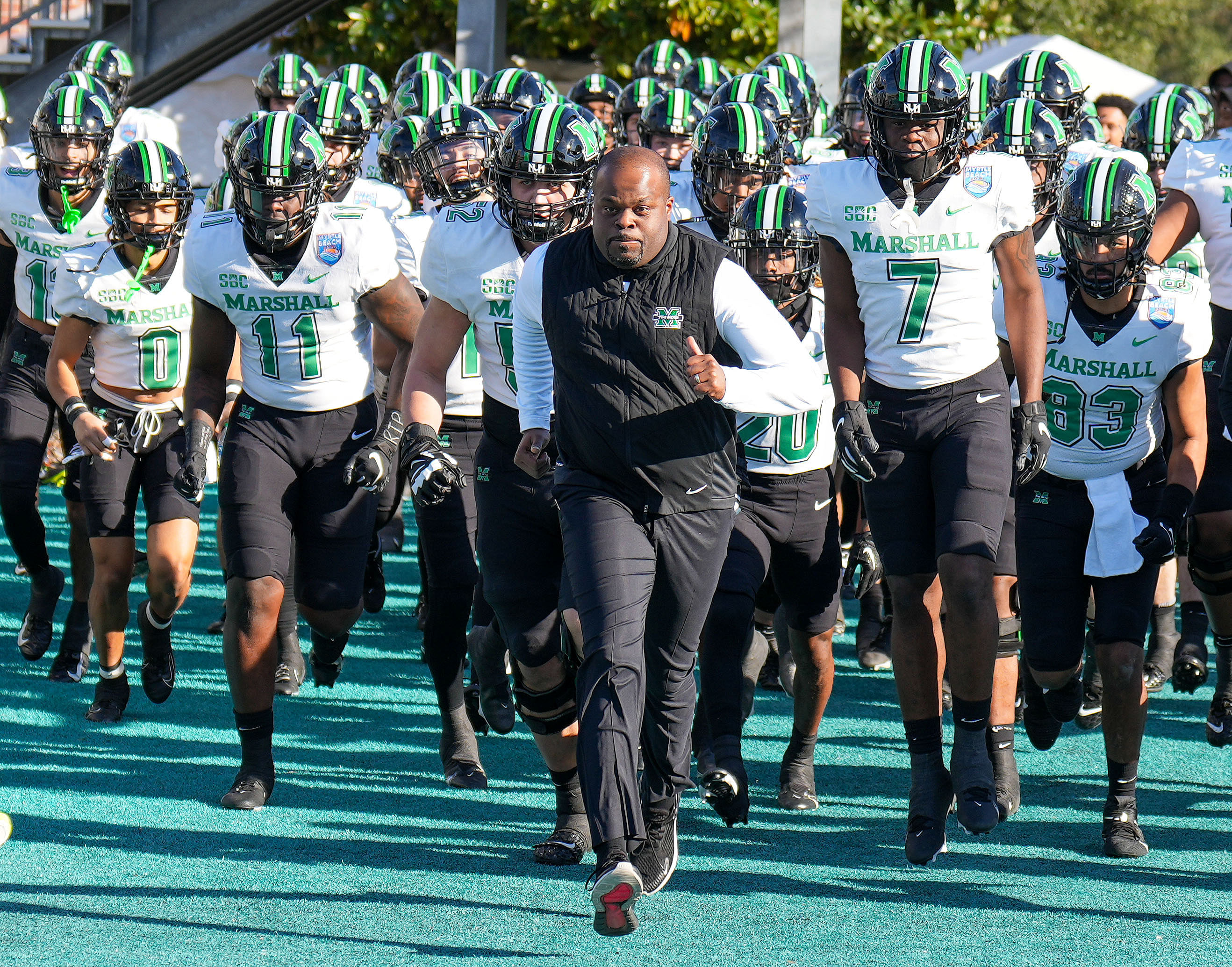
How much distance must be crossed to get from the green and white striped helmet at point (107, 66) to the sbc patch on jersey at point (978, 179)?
18.8 feet

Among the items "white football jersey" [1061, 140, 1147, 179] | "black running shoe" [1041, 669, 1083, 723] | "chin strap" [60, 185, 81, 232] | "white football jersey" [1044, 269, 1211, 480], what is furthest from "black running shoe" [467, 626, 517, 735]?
"white football jersey" [1061, 140, 1147, 179]

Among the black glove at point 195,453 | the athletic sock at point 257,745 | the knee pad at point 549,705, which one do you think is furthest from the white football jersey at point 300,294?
the knee pad at point 549,705

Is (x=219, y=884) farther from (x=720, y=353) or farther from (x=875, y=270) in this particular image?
(x=875, y=270)

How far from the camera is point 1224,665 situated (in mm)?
6027

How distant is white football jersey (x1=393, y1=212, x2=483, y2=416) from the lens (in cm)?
595

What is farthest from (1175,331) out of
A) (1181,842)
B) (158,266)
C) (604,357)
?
(158,266)

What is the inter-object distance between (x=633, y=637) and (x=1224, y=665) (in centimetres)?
297

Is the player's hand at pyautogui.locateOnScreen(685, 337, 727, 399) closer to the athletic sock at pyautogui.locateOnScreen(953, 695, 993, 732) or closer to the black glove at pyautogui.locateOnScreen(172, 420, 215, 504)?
the athletic sock at pyautogui.locateOnScreen(953, 695, 993, 732)

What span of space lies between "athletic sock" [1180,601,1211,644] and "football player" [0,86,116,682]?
451 cm

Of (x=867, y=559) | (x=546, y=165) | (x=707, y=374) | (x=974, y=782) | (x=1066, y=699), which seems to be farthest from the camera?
(x=867, y=559)

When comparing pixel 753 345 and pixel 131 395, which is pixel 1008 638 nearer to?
pixel 753 345

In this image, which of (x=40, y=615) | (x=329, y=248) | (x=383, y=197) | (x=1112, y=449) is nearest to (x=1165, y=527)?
(x=1112, y=449)

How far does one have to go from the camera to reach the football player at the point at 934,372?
465cm

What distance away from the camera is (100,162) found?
23.0 feet
